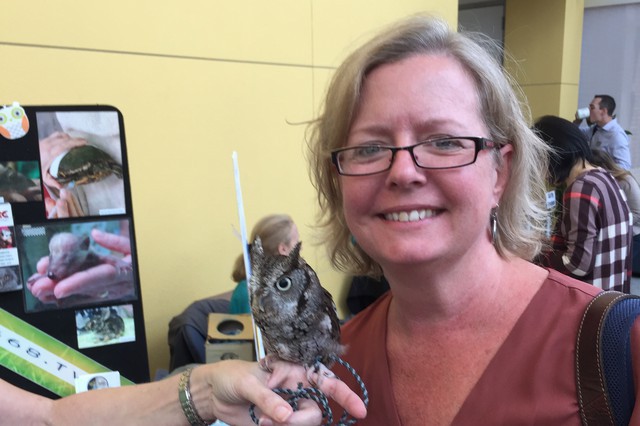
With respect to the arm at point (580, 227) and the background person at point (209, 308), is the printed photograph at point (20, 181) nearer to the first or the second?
the background person at point (209, 308)

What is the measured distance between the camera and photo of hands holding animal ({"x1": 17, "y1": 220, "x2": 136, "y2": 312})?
1.59 meters

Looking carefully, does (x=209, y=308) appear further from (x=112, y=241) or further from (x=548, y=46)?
(x=548, y=46)

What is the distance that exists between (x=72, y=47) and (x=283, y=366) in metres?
2.28

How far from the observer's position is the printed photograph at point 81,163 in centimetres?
160

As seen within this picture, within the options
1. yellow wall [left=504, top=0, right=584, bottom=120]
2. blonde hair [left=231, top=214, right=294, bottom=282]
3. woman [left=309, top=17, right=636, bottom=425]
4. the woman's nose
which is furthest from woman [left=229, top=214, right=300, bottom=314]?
yellow wall [left=504, top=0, right=584, bottom=120]

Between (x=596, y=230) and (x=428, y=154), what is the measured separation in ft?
7.26

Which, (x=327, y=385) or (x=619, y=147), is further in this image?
(x=619, y=147)

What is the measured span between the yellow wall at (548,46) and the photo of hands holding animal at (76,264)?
26.0ft

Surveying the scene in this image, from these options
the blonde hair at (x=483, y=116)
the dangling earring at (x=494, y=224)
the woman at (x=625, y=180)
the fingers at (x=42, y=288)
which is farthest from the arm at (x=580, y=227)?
the fingers at (x=42, y=288)

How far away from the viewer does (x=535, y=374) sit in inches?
39.2

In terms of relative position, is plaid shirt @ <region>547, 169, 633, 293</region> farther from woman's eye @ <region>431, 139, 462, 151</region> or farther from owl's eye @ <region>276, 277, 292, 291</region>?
owl's eye @ <region>276, 277, 292, 291</region>

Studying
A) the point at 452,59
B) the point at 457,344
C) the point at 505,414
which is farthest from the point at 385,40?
the point at 505,414

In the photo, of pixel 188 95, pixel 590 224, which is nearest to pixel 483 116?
pixel 590 224

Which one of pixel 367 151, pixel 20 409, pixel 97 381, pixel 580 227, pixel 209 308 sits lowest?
→ pixel 209 308
